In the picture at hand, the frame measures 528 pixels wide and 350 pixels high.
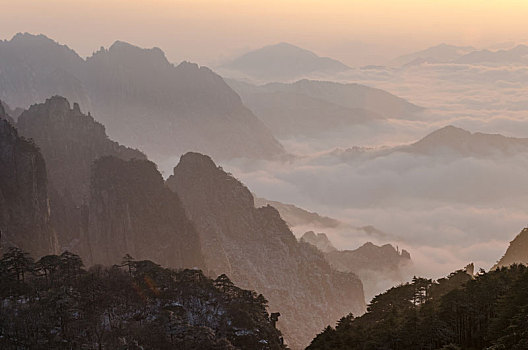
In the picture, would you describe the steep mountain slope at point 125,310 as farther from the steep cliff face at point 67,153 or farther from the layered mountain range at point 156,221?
the steep cliff face at point 67,153

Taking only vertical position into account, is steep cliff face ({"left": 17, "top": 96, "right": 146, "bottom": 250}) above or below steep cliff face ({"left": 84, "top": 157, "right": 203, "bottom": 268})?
above

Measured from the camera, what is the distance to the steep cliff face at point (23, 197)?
366 ft

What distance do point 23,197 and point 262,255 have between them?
2982 inches

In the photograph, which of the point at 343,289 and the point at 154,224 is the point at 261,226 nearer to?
the point at 343,289

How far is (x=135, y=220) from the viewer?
146000 mm

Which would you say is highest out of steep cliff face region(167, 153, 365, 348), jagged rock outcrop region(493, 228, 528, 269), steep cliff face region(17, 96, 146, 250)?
steep cliff face region(17, 96, 146, 250)

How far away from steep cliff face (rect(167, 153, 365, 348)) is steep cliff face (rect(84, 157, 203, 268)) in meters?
12.6

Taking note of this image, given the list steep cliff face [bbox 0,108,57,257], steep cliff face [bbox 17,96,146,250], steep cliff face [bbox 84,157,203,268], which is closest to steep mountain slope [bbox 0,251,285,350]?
steep cliff face [bbox 0,108,57,257]

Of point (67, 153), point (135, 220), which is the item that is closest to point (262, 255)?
point (135, 220)

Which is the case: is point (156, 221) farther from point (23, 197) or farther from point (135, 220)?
point (23, 197)

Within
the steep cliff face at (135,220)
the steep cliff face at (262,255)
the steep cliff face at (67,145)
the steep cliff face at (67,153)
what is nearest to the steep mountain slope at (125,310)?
the steep cliff face at (135,220)

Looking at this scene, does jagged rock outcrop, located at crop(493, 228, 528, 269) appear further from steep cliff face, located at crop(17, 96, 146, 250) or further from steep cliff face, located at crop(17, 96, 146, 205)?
steep cliff face, located at crop(17, 96, 146, 205)

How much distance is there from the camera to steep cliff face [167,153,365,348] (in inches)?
6373

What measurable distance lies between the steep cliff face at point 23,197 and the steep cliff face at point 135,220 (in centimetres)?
2032
